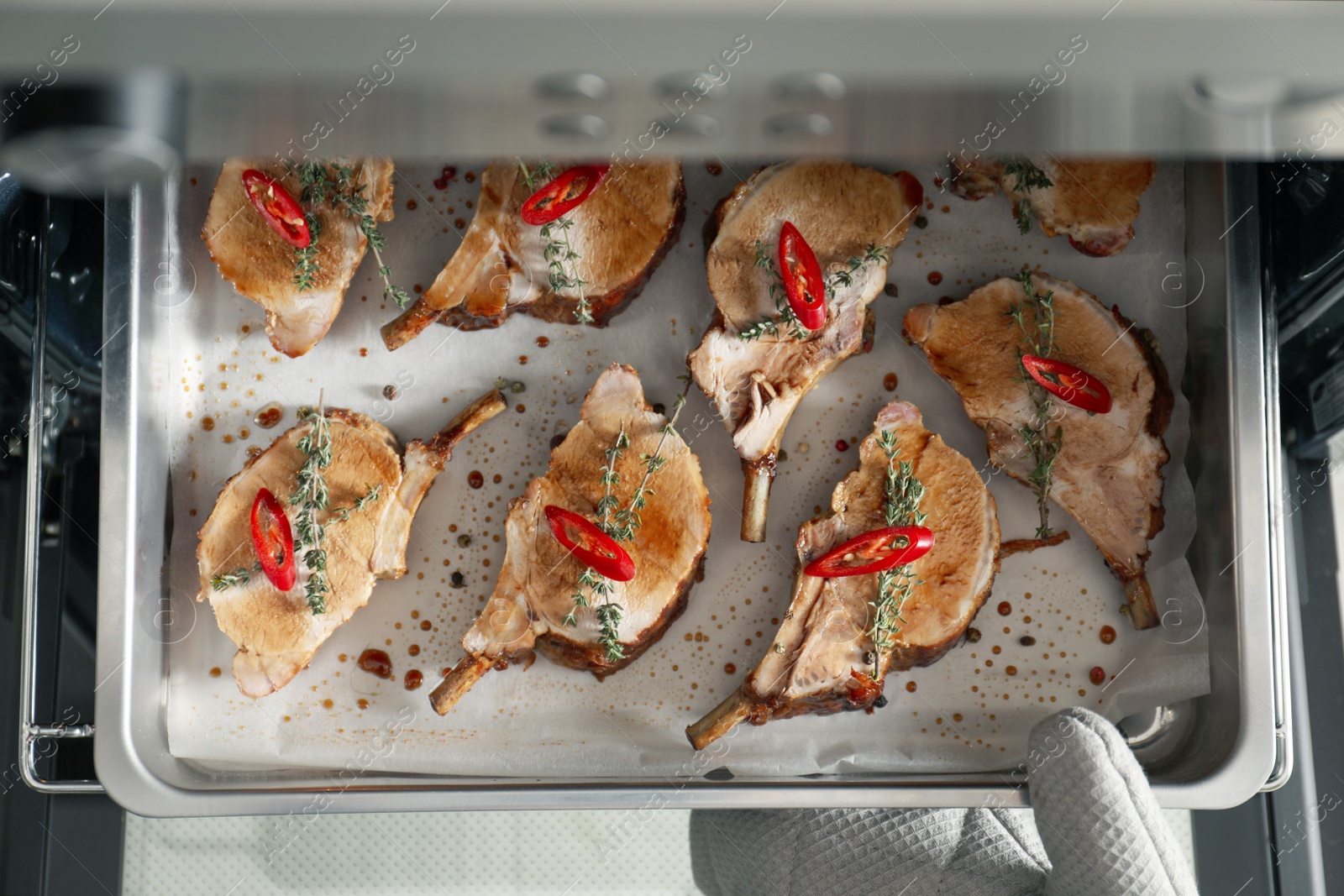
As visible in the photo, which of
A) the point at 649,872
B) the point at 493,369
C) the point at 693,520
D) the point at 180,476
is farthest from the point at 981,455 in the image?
the point at 180,476

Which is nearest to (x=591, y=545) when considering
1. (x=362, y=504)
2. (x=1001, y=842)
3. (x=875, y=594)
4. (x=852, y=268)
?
(x=362, y=504)

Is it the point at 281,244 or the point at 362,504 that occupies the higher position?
the point at 281,244

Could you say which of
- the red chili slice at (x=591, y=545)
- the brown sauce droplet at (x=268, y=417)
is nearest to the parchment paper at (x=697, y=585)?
the brown sauce droplet at (x=268, y=417)

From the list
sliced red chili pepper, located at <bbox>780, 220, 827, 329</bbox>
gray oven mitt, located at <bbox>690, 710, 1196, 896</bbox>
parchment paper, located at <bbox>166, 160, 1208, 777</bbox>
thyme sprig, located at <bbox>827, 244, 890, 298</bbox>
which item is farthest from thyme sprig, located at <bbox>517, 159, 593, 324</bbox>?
gray oven mitt, located at <bbox>690, 710, 1196, 896</bbox>

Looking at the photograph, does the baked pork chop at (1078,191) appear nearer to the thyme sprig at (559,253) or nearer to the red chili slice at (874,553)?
the red chili slice at (874,553)

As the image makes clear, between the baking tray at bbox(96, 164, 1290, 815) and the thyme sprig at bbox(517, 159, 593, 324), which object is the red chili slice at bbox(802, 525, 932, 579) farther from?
the thyme sprig at bbox(517, 159, 593, 324)

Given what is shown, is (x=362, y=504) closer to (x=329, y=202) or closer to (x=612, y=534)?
(x=612, y=534)

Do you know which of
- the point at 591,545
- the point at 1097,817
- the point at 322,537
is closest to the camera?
the point at 1097,817
